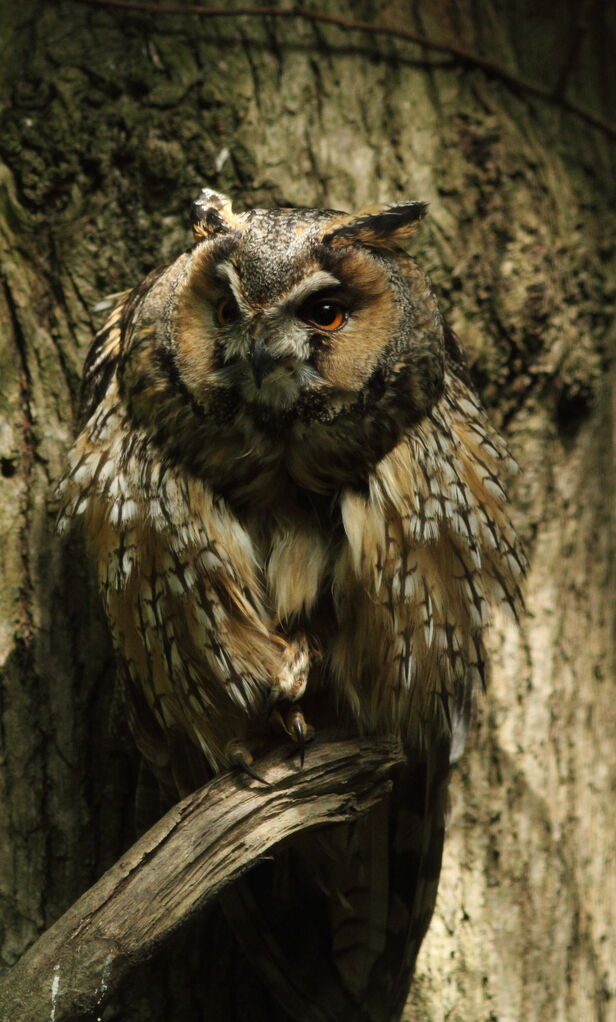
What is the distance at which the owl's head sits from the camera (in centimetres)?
167

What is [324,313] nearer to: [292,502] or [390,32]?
[292,502]

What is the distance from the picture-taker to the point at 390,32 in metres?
2.45

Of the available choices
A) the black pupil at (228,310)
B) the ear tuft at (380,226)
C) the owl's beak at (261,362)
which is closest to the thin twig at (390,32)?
the ear tuft at (380,226)

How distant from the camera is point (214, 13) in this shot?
7.68ft

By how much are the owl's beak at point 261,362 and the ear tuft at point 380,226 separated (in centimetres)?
21

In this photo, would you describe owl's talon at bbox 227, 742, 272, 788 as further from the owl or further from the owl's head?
the owl's head

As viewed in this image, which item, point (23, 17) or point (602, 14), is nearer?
point (23, 17)

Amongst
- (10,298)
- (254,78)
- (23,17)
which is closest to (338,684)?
(10,298)

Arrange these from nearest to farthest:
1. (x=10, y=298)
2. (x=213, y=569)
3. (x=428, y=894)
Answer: (x=213, y=569), (x=428, y=894), (x=10, y=298)

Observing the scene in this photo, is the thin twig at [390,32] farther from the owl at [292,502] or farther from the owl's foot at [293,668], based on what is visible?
the owl's foot at [293,668]

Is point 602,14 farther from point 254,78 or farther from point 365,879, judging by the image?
point 365,879

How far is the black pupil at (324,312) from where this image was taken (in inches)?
68.0

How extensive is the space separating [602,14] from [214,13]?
1103mm

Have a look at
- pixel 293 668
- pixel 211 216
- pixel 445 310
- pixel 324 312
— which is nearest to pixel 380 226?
pixel 324 312
